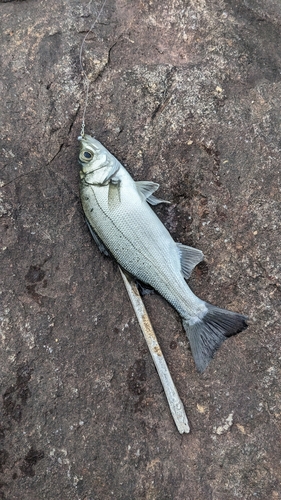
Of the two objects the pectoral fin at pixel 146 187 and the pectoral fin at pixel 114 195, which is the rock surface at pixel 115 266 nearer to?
the pectoral fin at pixel 146 187

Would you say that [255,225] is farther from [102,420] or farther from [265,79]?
[102,420]

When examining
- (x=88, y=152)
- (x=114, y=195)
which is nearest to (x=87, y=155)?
(x=88, y=152)

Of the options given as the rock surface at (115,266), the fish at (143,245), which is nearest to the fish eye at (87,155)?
the fish at (143,245)

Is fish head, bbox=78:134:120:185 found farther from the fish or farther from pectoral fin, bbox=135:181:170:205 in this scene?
pectoral fin, bbox=135:181:170:205

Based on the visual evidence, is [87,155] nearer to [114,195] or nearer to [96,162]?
[96,162]

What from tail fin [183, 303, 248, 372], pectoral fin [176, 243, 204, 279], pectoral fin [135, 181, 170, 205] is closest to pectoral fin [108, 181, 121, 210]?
pectoral fin [135, 181, 170, 205]

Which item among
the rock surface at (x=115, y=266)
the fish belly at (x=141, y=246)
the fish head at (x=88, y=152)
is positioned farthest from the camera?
the fish head at (x=88, y=152)

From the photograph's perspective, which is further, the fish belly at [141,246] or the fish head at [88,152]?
the fish head at [88,152]

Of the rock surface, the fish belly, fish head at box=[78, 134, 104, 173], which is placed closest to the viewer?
the rock surface
